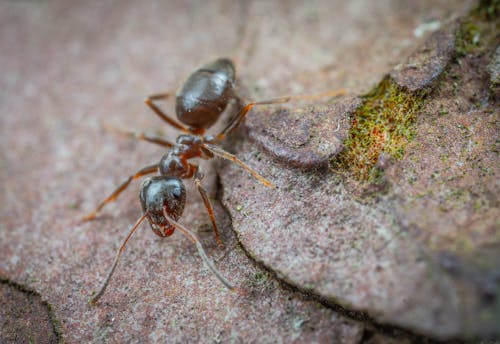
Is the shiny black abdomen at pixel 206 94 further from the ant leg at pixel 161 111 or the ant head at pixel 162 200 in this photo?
the ant head at pixel 162 200

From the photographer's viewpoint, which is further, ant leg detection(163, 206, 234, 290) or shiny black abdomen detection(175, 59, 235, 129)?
shiny black abdomen detection(175, 59, 235, 129)

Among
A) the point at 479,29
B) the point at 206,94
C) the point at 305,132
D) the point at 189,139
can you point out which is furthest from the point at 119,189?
the point at 479,29

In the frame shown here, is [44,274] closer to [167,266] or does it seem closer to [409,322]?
[167,266]

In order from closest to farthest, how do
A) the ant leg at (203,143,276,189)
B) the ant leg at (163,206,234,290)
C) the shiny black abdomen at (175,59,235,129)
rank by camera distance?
the ant leg at (163,206,234,290)
the ant leg at (203,143,276,189)
the shiny black abdomen at (175,59,235,129)

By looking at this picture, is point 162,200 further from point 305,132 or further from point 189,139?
point 305,132

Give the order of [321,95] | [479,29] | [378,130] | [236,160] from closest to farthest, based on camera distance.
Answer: [378,130], [236,160], [479,29], [321,95]

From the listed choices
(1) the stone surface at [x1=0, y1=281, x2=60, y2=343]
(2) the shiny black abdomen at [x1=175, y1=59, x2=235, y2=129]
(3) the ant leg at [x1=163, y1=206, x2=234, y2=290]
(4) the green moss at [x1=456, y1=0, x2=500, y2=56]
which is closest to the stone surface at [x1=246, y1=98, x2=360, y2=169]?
(2) the shiny black abdomen at [x1=175, y1=59, x2=235, y2=129]

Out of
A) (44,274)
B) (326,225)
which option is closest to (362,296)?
(326,225)

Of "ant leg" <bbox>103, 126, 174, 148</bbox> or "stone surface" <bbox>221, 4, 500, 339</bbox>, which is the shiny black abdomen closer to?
"ant leg" <bbox>103, 126, 174, 148</bbox>
